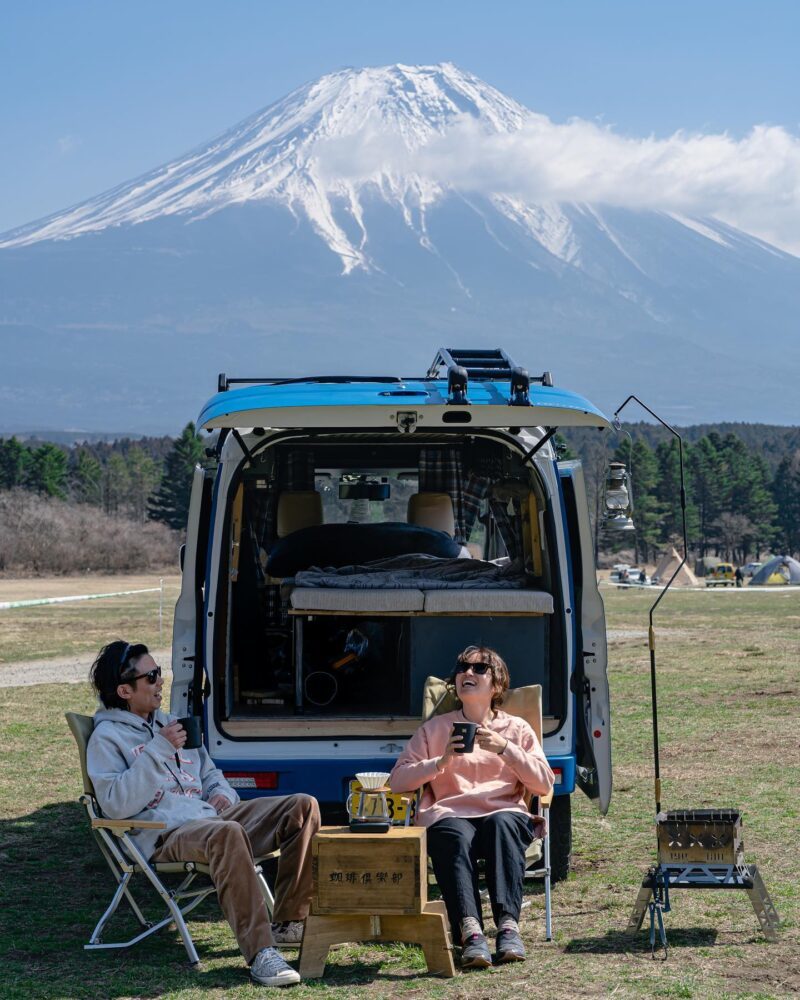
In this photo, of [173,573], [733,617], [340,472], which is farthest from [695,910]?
[173,573]

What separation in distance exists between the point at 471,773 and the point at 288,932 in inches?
34.5

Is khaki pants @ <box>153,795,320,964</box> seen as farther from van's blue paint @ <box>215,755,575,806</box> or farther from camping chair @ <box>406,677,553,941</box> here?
camping chair @ <box>406,677,553,941</box>

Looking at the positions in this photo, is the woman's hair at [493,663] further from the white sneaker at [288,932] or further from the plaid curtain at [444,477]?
the plaid curtain at [444,477]

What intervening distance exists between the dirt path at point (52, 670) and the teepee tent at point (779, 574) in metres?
46.3

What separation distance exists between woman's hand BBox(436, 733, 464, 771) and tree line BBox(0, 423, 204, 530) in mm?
72183

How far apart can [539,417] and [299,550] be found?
65.9 inches

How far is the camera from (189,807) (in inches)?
206

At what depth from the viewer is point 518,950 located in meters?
4.88

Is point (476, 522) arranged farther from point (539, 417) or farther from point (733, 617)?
point (733, 617)

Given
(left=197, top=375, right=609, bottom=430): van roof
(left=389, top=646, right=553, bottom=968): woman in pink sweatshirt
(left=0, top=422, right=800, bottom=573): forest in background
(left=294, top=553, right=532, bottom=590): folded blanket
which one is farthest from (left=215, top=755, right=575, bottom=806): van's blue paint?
(left=0, top=422, right=800, bottom=573): forest in background

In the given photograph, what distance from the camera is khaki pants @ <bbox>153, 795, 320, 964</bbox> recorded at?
4793 mm

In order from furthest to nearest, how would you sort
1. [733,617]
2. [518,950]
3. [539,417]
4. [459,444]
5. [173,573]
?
[173,573], [733,617], [459,444], [539,417], [518,950]

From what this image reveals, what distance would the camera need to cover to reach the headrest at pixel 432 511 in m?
7.75

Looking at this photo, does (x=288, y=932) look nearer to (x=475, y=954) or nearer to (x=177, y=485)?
(x=475, y=954)
